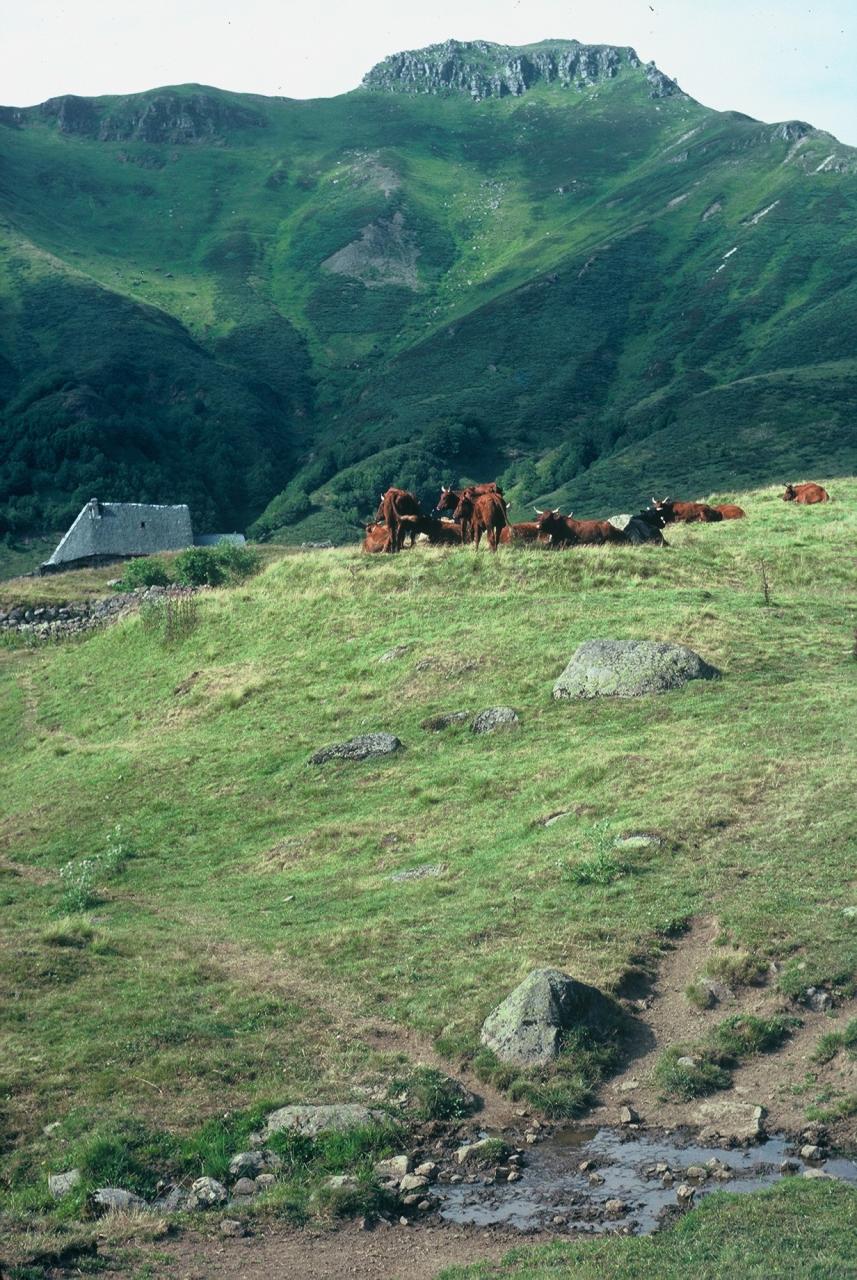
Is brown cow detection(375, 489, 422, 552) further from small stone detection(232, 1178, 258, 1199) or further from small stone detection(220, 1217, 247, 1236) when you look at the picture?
small stone detection(220, 1217, 247, 1236)

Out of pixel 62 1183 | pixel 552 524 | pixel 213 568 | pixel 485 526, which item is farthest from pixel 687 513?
pixel 62 1183

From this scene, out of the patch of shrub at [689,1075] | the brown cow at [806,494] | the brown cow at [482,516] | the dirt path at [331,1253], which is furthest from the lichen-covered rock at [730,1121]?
the brown cow at [806,494]

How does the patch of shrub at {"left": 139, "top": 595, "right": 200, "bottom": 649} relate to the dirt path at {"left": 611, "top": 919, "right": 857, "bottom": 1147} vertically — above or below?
above

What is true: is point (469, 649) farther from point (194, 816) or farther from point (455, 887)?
point (455, 887)

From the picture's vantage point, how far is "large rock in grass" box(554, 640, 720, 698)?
27688 millimetres

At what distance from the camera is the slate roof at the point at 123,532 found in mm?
98750

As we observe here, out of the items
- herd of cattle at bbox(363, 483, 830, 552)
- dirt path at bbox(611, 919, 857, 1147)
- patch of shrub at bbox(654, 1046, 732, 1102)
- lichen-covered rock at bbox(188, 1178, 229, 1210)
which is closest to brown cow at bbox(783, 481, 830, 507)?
herd of cattle at bbox(363, 483, 830, 552)

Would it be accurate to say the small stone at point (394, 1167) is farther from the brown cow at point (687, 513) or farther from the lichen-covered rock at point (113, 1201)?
the brown cow at point (687, 513)

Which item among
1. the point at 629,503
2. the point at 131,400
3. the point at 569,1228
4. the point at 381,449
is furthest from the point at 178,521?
the point at 569,1228

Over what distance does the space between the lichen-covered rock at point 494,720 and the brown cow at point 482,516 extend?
451 inches

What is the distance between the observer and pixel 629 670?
28.0 m

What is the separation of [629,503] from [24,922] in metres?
97.6

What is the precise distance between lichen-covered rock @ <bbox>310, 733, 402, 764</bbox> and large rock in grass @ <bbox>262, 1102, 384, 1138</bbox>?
14.3m

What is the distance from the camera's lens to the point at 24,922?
67.2 feet
